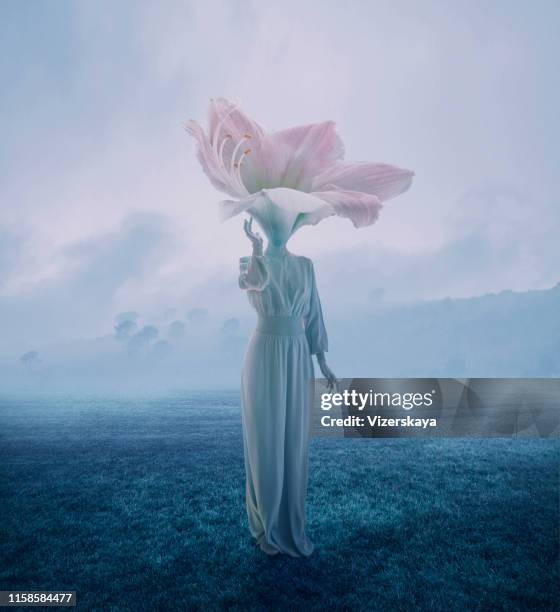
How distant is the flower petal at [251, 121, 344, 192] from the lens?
157 centimetres

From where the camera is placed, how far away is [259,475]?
1721 mm

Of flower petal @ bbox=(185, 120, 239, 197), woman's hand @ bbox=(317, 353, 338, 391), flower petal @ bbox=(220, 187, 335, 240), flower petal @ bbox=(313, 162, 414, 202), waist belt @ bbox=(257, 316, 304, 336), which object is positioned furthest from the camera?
woman's hand @ bbox=(317, 353, 338, 391)

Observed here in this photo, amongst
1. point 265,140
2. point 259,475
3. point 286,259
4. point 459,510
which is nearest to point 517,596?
point 459,510

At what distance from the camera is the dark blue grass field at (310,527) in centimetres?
154

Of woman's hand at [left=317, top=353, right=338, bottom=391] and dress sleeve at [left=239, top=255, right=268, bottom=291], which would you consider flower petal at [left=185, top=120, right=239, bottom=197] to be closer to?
dress sleeve at [left=239, top=255, right=268, bottom=291]

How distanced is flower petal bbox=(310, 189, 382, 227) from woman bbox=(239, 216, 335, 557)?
33cm

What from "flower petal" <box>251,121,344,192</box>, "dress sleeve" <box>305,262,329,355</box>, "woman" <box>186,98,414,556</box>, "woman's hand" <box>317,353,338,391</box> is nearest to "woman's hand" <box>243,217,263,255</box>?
"woman" <box>186,98,414,556</box>

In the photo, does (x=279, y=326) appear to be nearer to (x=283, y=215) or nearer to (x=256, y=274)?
(x=256, y=274)

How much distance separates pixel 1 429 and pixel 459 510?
156 inches

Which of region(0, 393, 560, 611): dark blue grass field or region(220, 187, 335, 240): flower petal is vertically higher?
region(220, 187, 335, 240): flower petal

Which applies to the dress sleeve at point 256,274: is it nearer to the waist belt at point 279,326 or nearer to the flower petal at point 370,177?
the waist belt at point 279,326

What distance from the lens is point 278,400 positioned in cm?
173

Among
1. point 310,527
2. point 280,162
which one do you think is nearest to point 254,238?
point 280,162

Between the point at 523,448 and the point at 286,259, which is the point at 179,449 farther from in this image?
the point at 523,448
